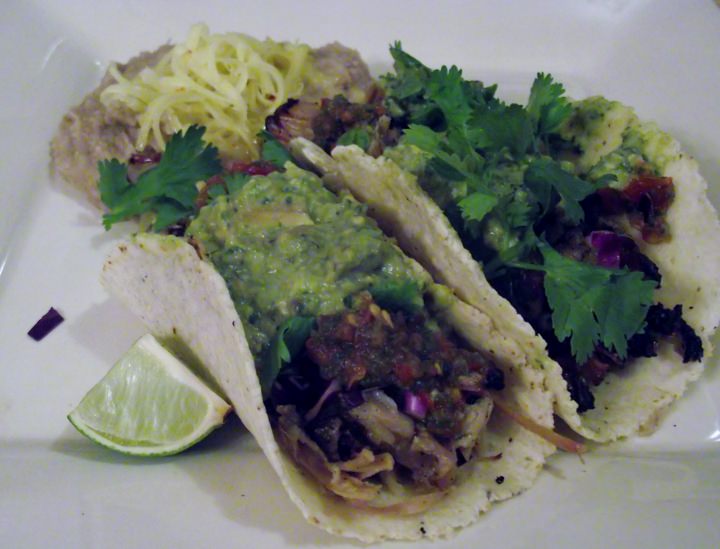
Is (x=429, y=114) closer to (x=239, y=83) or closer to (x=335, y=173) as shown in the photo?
(x=335, y=173)

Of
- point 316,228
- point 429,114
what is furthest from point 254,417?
point 429,114

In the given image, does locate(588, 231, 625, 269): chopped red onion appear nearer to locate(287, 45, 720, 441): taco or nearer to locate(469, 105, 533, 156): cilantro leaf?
locate(287, 45, 720, 441): taco

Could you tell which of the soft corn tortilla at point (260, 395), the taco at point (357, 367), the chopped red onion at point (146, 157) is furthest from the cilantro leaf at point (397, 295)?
the chopped red onion at point (146, 157)

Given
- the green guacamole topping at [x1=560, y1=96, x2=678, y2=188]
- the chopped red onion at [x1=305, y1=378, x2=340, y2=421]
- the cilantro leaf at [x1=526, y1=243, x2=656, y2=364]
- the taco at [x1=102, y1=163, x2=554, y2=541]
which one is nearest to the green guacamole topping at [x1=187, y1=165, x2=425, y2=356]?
the taco at [x1=102, y1=163, x2=554, y2=541]

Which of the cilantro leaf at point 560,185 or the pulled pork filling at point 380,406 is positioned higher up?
the cilantro leaf at point 560,185

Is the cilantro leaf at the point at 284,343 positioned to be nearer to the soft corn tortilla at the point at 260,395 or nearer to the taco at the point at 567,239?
the soft corn tortilla at the point at 260,395

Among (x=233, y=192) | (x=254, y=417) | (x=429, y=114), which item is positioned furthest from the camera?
(x=429, y=114)
